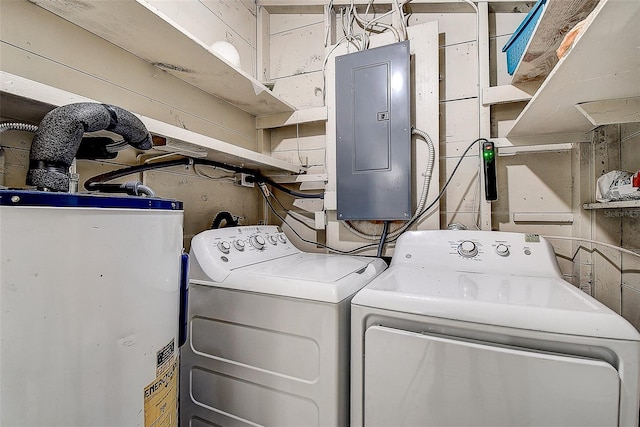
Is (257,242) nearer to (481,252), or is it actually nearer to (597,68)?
(481,252)

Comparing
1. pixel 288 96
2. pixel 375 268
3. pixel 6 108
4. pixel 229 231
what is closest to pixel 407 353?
pixel 375 268

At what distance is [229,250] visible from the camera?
1.18 metres

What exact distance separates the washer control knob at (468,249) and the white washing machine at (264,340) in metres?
0.38

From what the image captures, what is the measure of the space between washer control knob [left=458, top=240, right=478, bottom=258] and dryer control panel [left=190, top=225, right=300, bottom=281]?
0.79 m

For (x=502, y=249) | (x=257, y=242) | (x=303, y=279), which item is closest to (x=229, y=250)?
(x=257, y=242)

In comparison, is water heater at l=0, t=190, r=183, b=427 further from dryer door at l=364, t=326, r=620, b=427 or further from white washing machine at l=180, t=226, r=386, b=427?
dryer door at l=364, t=326, r=620, b=427

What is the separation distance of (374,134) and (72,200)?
135cm

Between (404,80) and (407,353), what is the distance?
50.8 inches

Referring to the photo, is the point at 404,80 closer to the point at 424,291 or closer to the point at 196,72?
the point at 196,72

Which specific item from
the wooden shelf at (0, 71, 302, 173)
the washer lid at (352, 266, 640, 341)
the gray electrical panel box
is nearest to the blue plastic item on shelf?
the gray electrical panel box

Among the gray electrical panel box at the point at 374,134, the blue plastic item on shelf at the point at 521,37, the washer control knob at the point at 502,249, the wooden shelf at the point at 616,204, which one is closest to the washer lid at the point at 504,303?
the washer control knob at the point at 502,249

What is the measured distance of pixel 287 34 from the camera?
1.97 metres

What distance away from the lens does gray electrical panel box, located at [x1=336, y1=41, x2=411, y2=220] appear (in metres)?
1.52

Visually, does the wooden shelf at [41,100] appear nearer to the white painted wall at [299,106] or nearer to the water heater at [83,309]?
the white painted wall at [299,106]
